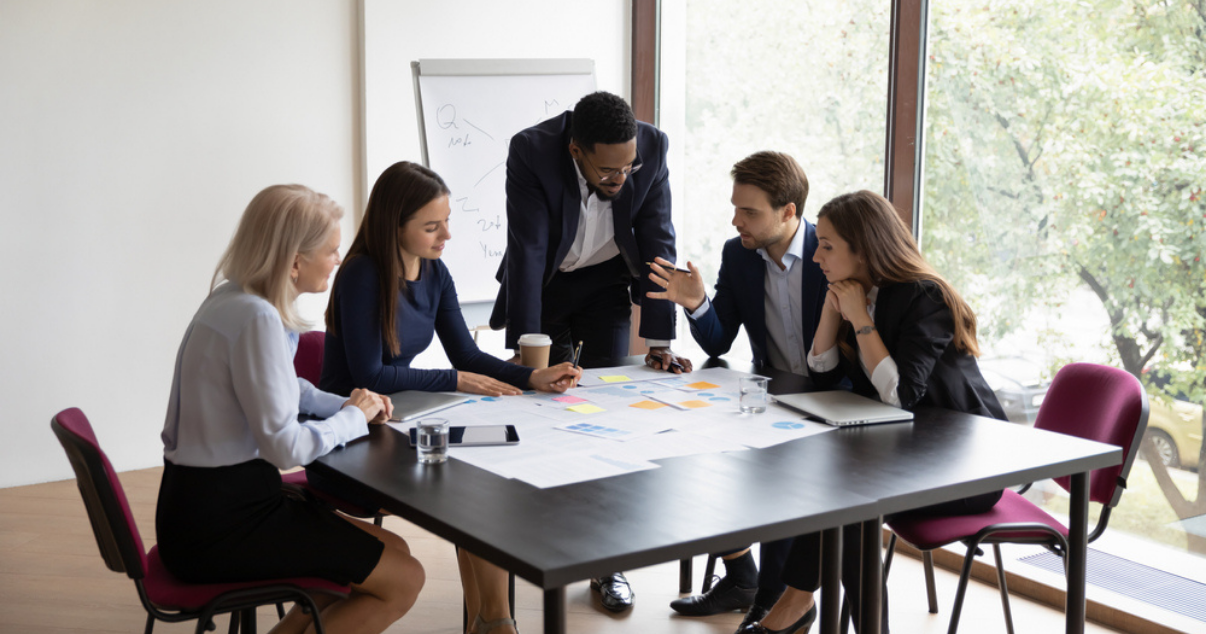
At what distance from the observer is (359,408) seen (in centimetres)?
195

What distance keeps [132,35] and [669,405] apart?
9.80 ft

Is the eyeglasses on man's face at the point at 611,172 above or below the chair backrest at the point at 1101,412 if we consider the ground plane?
above

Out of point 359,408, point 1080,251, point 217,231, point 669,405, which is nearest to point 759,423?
point 669,405

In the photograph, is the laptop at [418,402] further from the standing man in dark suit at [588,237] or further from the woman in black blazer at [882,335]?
the woman in black blazer at [882,335]

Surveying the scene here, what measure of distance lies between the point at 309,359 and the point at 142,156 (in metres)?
1.87

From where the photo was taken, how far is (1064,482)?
7.98ft

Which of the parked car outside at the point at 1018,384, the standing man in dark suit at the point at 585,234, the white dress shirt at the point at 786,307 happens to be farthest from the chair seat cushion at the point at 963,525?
the parked car outside at the point at 1018,384

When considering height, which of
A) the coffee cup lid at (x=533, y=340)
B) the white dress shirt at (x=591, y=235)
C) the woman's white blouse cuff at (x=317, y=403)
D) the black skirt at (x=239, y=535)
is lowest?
the black skirt at (x=239, y=535)

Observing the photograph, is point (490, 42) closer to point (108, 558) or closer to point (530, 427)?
point (530, 427)

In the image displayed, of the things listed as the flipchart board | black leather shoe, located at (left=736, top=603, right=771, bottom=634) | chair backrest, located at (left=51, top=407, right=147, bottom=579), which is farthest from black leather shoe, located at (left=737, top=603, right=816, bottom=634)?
the flipchart board

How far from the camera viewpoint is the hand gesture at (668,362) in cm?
261

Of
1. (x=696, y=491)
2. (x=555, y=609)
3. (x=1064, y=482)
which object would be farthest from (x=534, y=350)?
(x=1064, y=482)

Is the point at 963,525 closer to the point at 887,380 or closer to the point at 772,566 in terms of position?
the point at 887,380

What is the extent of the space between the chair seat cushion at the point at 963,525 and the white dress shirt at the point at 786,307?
636 millimetres
